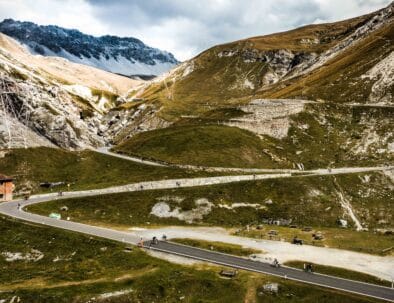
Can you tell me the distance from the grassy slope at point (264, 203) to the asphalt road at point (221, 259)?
5641mm

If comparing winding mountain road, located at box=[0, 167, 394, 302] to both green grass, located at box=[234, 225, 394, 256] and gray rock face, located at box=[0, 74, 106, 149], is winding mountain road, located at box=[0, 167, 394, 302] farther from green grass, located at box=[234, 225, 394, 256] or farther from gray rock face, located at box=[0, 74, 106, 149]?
gray rock face, located at box=[0, 74, 106, 149]

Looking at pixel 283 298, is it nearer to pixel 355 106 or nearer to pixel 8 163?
pixel 8 163

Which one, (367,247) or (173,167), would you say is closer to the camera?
(367,247)

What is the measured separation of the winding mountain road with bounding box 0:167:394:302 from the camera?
59750mm

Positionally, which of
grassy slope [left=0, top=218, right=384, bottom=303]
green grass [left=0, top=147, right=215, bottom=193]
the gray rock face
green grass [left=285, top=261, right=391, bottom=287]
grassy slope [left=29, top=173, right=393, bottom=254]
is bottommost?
grassy slope [left=0, top=218, right=384, bottom=303]

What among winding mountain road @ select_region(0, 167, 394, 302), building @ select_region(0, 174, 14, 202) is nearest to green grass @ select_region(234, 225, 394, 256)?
winding mountain road @ select_region(0, 167, 394, 302)

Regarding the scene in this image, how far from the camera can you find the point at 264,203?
342 ft

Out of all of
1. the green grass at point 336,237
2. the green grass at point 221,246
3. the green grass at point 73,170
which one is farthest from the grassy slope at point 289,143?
the green grass at point 221,246

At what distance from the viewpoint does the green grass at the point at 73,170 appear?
121m

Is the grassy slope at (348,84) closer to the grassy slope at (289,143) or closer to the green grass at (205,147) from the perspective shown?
the grassy slope at (289,143)

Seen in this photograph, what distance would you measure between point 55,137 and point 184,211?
8045 cm

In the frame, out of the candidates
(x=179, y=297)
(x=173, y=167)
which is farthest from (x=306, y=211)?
(x=179, y=297)

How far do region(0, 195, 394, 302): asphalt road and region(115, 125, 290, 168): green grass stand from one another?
4934 centimetres

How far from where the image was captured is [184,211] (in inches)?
3912
